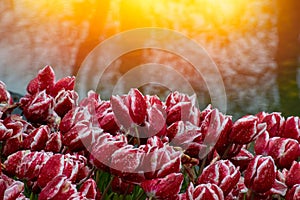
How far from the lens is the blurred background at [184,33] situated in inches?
92.1

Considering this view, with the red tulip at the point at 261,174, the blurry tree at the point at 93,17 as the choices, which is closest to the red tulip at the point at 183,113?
the red tulip at the point at 261,174

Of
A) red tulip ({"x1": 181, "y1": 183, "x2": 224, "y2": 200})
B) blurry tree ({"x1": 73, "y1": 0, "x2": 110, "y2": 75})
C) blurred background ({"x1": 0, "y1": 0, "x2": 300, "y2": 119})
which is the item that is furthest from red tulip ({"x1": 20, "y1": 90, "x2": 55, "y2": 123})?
blurry tree ({"x1": 73, "y1": 0, "x2": 110, "y2": 75})

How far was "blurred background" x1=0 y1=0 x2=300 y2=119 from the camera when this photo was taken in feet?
7.68

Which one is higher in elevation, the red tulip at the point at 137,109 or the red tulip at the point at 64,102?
the red tulip at the point at 137,109

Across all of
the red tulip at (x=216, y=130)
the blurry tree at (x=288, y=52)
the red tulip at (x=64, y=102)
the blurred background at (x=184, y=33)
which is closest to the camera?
the red tulip at (x=216, y=130)

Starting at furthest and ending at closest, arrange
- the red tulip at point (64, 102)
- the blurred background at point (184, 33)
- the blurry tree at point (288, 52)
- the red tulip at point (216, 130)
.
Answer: the blurry tree at point (288, 52)
the blurred background at point (184, 33)
the red tulip at point (64, 102)
the red tulip at point (216, 130)

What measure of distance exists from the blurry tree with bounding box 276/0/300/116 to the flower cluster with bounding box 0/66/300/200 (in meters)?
2.10

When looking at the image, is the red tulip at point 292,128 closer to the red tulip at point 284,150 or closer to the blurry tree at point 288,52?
the red tulip at point 284,150

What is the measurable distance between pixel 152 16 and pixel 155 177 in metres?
2.11

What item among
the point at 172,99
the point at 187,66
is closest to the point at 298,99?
the point at 187,66

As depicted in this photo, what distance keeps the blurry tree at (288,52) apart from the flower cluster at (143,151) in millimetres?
2097

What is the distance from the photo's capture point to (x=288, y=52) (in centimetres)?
270

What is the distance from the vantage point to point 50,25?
2387 mm

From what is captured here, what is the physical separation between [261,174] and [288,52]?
230 cm
